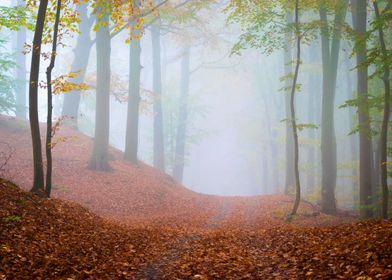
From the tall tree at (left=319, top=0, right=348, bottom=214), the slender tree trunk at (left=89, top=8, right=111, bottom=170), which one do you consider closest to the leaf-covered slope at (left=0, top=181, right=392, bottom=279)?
the tall tree at (left=319, top=0, right=348, bottom=214)

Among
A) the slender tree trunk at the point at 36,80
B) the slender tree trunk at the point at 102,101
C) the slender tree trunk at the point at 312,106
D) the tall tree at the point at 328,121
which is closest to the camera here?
the slender tree trunk at the point at 36,80

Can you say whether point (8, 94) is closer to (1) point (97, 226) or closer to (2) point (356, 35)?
(1) point (97, 226)

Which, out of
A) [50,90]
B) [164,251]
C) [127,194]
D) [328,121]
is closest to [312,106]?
[328,121]

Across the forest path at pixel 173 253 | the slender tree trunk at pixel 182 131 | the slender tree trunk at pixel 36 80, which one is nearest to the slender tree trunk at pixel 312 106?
the slender tree trunk at pixel 182 131

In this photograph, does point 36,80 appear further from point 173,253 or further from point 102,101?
point 102,101

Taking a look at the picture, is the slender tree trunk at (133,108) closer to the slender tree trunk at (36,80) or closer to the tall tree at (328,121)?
the tall tree at (328,121)

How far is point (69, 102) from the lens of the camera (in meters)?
24.4

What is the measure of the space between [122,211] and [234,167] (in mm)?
68674

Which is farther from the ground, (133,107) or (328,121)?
(133,107)

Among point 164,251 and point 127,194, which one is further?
point 127,194

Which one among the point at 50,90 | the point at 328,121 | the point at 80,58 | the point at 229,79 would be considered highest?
the point at 229,79

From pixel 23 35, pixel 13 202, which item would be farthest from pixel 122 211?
pixel 23 35

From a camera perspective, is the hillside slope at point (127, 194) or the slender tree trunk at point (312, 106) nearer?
the hillside slope at point (127, 194)

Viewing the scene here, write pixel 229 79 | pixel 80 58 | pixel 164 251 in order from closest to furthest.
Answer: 1. pixel 164 251
2. pixel 80 58
3. pixel 229 79
